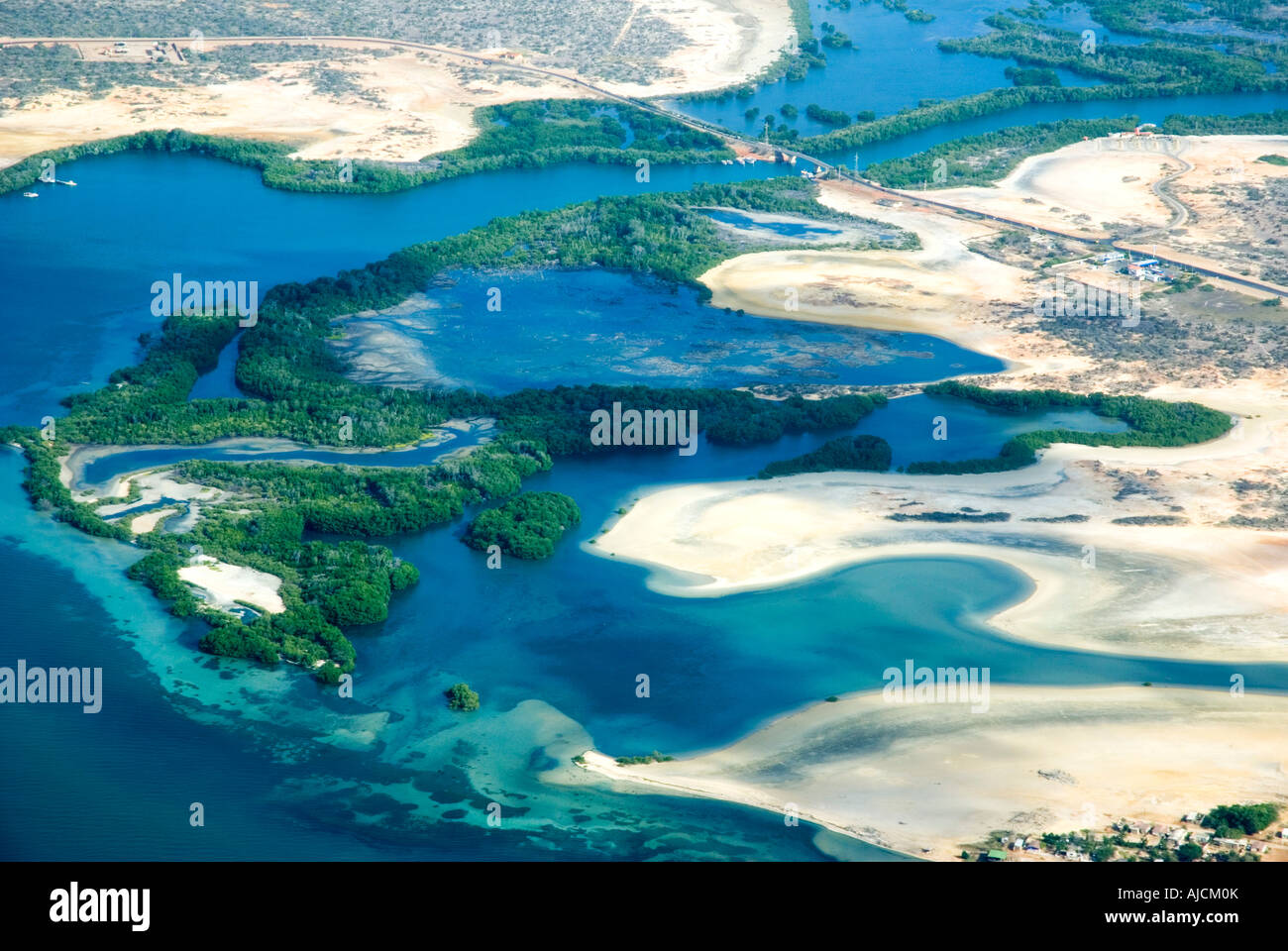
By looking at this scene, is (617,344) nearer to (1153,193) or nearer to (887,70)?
(1153,193)

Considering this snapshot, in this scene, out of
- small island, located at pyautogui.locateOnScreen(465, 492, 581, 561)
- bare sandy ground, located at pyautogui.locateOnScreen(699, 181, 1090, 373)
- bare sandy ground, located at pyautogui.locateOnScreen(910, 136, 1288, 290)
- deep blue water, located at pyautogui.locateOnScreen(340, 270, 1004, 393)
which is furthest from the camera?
bare sandy ground, located at pyautogui.locateOnScreen(910, 136, 1288, 290)

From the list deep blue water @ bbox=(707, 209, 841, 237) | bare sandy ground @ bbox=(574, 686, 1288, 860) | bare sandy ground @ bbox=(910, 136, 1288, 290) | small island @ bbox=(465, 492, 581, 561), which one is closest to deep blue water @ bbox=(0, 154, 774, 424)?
deep blue water @ bbox=(707, 209, 841, 237)

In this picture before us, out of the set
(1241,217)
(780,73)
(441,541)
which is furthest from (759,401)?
(780,73)

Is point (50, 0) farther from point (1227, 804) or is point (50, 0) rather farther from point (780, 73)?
point (1227, 804)

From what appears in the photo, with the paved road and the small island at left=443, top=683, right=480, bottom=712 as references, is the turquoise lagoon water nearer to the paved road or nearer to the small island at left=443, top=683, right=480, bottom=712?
the small island at left=443, top=683, right=480, bottom=712

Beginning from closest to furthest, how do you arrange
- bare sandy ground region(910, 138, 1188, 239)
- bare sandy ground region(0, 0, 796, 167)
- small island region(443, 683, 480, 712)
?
small island region(443, 683, 480, 712) → bare sandy ground region(910, 138, 1188, 239) → bare sandy ground region(0, 0, 796, 167)

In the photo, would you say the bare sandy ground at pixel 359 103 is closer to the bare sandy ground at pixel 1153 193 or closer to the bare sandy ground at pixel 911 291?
the bare sandy ground at pixel 1153 193

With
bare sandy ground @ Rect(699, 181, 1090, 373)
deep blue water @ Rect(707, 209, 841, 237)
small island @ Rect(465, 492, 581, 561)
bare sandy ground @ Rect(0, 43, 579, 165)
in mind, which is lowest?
small island @ Rect(465, 492, 581, 561)

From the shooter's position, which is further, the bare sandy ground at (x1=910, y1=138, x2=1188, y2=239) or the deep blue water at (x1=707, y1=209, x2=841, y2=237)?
the bare sandy ground at (x1=910, y1=138, x2=1188, y2=239)
